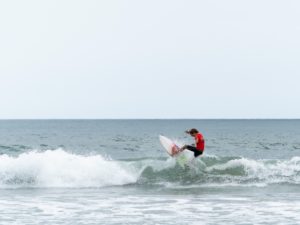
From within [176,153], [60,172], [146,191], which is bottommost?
[146,191]

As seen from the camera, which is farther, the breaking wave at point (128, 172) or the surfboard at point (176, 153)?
the surfboard at point (176, 153)

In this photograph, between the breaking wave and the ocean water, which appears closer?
the ocean water

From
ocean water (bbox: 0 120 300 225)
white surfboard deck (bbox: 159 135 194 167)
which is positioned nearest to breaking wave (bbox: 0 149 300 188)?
ocean water (bbox: 0 120 300 225)

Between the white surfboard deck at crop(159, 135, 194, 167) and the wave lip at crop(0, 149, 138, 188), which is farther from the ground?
the white surfboard deck at crop(159, 135, 194, 167)

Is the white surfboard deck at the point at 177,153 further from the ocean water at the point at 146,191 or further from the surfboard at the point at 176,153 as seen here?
the ocean water at the point at 146,191

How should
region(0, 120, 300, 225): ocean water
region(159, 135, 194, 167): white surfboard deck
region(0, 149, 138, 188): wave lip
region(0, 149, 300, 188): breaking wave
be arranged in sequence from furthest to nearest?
region(159, 135, 194, 167): white surfboard deck → region(0, 149, 300, 188): breaking wave → region(0, 149, 138, 188): wave lip → region(0, 120, 300, 225): ocean water

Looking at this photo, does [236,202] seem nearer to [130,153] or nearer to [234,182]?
[234,182]

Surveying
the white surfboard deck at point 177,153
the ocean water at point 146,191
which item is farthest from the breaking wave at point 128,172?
the white surfboard deck at point 177,153

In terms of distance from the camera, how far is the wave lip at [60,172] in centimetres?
2250

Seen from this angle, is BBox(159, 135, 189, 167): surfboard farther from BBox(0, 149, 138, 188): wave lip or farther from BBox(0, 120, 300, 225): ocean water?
BBox(0, 149, 138, 188): wave lip

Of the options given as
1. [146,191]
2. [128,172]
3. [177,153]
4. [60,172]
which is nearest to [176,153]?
[177,153]

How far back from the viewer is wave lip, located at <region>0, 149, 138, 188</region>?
2250 cm

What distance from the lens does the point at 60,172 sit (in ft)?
76.0

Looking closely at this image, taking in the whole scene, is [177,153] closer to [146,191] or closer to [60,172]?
[146,191]
